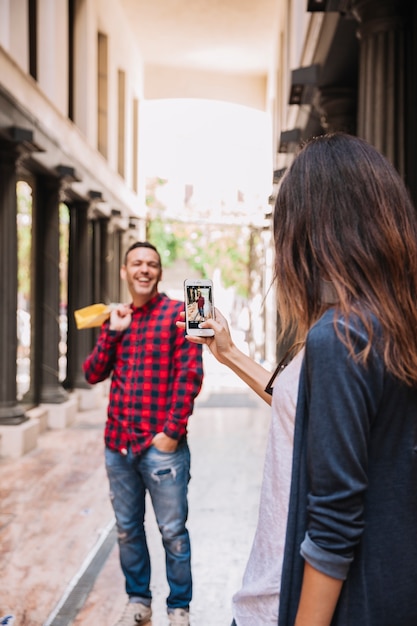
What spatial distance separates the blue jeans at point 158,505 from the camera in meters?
3.70

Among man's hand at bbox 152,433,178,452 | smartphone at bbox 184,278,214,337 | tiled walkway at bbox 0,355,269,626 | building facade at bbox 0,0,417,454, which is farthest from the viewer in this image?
building facade at bbox 0,0,417,454

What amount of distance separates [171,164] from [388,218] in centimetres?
3240

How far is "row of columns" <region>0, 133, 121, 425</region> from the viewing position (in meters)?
9.16

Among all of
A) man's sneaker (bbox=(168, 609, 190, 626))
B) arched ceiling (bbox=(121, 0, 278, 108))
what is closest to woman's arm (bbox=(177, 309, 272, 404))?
man's sneaker (bbox=(168, 609, 190, 626))

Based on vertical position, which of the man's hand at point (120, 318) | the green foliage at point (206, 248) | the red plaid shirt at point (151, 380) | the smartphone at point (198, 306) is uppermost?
the green foliage at point (206, 248)

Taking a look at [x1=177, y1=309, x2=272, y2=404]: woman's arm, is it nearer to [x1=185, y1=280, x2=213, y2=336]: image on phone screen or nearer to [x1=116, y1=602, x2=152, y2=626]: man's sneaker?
[x1=185, y1=280, x2=213, y2=336]: image on phone screen

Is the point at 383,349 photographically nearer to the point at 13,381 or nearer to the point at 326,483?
the point at 326,483

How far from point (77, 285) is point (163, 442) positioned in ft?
34.5

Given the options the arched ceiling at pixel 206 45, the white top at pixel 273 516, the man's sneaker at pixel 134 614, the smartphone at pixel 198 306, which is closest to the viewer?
the white top at pixel 273 516

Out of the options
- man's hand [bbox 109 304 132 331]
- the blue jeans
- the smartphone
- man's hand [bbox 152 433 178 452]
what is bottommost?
the blue jeans

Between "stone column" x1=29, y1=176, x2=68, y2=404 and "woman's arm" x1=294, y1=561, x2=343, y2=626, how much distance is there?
1051 cm

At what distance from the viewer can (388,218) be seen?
135cm

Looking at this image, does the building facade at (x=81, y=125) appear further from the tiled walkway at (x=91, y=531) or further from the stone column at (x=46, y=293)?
the tiled walkway at (x=91, y=531)

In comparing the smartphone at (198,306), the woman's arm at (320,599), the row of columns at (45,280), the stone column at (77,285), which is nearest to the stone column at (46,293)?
the row of columns at (45,280)
